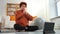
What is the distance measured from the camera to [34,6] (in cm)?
328

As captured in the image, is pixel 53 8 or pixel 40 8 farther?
pixel 40 8

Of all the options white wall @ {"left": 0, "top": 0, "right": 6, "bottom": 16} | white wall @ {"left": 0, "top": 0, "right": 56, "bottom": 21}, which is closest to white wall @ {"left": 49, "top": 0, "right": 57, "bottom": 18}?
white wall @ {"left": 0, "top": 0, "right": 56, "bottom": 21}

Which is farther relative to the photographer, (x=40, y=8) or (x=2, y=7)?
(x=40, y=8)

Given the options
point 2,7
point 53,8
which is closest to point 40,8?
point 53,8

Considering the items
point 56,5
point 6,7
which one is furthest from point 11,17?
point 56,5

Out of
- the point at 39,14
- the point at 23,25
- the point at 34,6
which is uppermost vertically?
the point at 34,6

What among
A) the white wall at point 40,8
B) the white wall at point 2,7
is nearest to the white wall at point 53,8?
the white wall at point 40,8

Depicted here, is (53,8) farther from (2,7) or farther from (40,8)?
(2,7)

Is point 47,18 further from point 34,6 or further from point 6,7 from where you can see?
point 6,7

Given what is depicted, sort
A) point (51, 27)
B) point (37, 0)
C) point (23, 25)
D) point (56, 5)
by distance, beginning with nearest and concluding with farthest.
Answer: point (51, 27) < point (23, 25) < point (56, 5) < point (37, 0)

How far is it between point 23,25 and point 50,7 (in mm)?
1159

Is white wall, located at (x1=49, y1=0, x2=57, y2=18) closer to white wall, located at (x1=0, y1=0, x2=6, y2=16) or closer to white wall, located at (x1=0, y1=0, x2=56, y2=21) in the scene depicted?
white wall, located at (x1=0, y1=0, x2=56, y2=21)

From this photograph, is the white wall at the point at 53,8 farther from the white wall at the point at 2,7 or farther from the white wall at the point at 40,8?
the white wall at the point at 2,7

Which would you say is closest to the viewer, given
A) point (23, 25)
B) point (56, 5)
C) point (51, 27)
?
point (51, 27)
